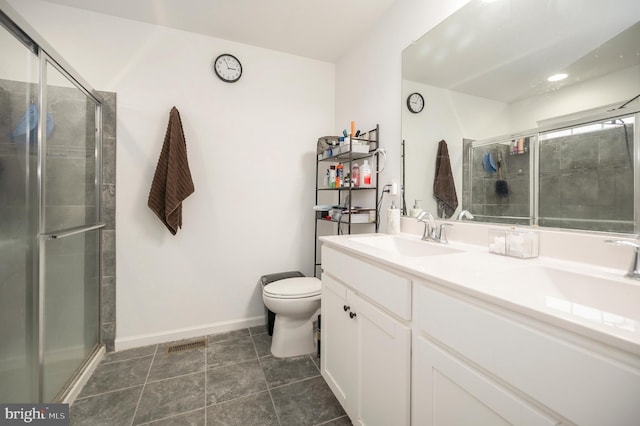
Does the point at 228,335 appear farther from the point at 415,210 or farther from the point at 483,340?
the point at 483,340

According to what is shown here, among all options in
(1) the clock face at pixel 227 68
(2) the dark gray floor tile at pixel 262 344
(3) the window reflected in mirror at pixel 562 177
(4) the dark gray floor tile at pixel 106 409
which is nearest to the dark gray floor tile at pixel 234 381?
(2) the dark gray floor tile at pixel 262 344

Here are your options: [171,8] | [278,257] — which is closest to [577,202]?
[278,257]

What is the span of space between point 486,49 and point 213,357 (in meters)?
2.35

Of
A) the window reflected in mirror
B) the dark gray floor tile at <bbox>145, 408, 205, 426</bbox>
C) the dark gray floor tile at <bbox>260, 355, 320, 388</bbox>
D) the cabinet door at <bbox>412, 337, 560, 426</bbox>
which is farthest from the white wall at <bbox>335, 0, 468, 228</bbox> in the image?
the dark gray floor tile at <bbox>145, 408, 205, 426</bbox>

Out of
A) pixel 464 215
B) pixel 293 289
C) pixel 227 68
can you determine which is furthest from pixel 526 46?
pixel 227 68

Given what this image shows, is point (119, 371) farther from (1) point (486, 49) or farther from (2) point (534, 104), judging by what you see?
(1) point (486, 49)

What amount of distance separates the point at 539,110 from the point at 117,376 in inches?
100

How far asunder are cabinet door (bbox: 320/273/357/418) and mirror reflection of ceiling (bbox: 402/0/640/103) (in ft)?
3.76

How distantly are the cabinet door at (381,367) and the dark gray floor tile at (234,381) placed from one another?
2.25 feet

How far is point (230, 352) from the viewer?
1.85 meters

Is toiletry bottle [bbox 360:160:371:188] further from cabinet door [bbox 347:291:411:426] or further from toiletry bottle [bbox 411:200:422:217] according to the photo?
cabinet door [bbox 347:291:411:426]

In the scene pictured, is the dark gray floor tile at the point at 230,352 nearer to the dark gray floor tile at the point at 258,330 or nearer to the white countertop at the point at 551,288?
the dark gray floor tile at the point at 258,330

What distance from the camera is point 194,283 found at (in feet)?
6.77

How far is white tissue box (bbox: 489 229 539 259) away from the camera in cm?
96
